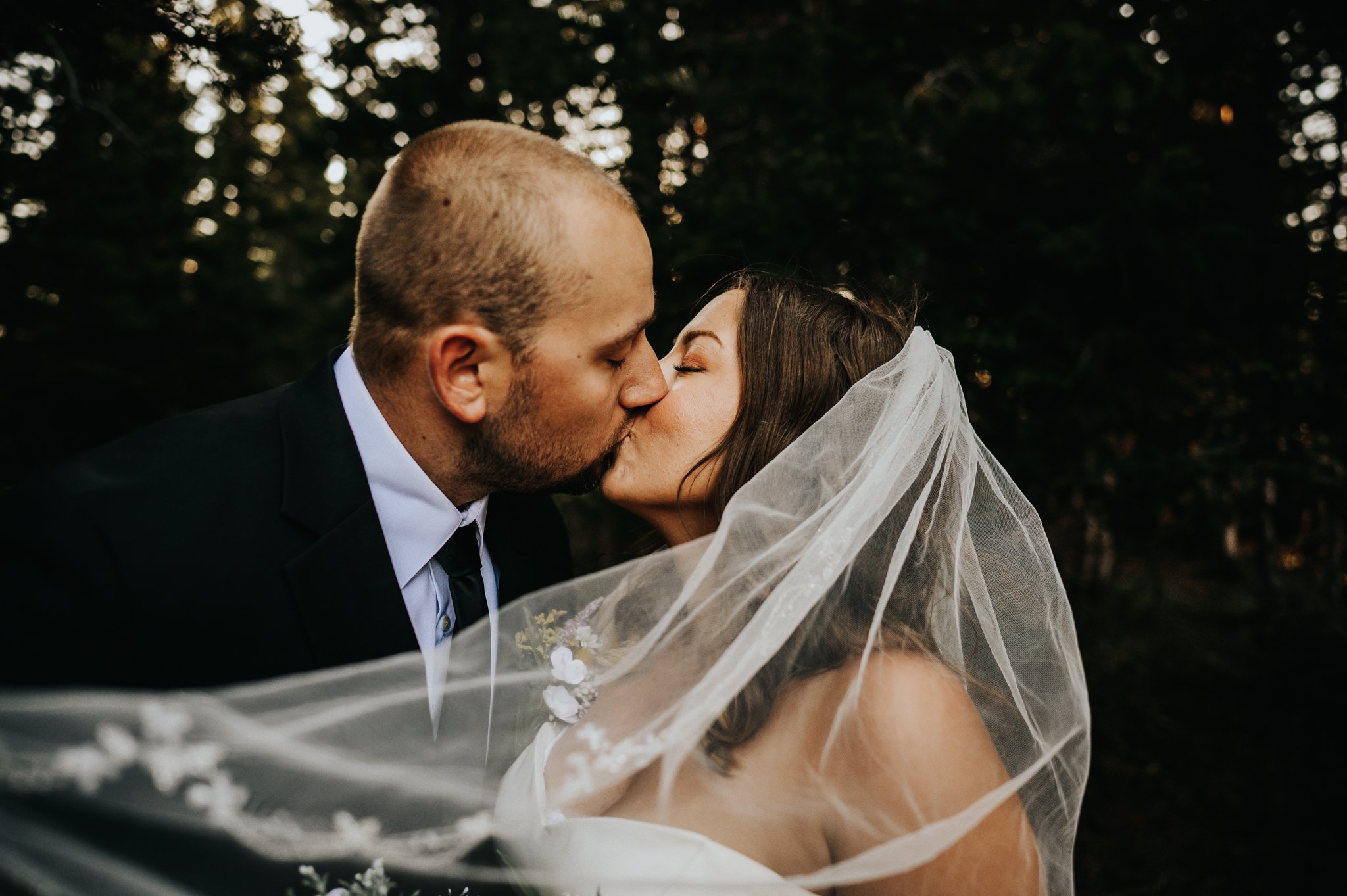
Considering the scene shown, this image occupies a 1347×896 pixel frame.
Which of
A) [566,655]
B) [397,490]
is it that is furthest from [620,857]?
[397,490]

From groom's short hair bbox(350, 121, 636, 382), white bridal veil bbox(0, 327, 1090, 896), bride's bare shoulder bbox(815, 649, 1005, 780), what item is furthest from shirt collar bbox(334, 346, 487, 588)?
bride's bare shoulder bbox(815, 649, 1005, 780)

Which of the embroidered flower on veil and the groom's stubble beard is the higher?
the groom's stubble beard

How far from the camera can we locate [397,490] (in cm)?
217

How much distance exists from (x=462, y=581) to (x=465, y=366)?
620 millimetres

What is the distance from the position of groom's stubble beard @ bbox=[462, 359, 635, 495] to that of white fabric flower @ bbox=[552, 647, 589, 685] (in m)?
0.51

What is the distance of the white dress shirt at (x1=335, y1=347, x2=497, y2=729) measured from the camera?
2.15 meters

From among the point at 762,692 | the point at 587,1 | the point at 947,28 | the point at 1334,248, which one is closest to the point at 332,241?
the point at 587,1

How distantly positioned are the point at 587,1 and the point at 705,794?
13.7 ft

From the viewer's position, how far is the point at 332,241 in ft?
15.8

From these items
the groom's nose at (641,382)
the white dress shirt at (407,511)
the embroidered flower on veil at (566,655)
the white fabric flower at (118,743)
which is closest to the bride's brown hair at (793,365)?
the groom's nose at (641,382)

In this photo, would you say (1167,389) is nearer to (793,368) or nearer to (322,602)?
(793,368)

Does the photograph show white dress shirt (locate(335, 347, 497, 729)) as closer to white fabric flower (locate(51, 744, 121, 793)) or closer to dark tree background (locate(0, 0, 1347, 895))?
white fabric flower (locate(51, 744, 121, 793))

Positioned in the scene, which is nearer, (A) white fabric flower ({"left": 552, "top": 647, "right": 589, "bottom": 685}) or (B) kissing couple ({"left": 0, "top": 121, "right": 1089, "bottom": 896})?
(B) kissing couple ({"left": 0, "top": 121, "right": 1089, "bottom": 896})

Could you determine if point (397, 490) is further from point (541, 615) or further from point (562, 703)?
point (562, 703)
